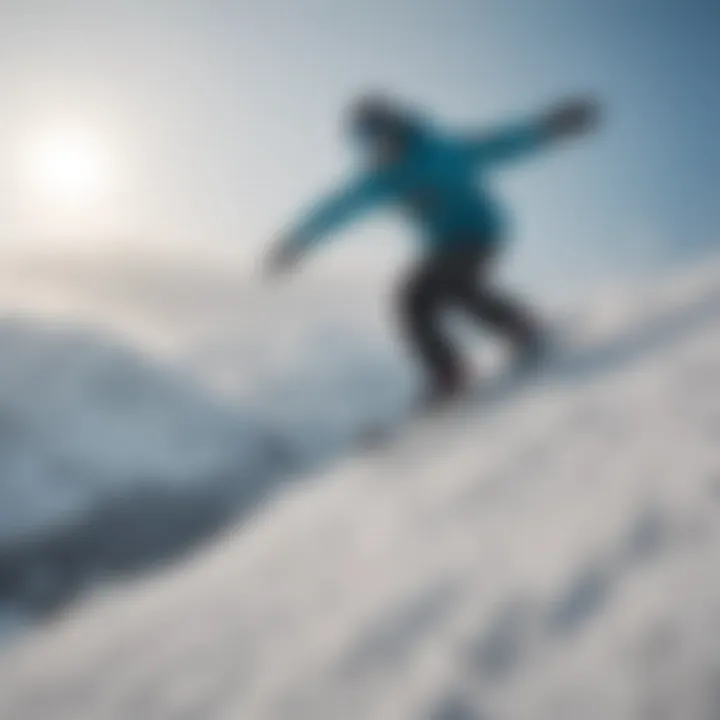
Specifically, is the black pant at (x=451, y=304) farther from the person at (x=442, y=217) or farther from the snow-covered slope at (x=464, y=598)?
the snow-covered slope at (x=464, y=598)

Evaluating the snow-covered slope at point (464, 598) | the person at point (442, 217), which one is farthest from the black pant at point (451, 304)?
the snow-covered slope at point (464, 598)

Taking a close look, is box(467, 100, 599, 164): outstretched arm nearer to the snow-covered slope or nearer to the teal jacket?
the teal jacket

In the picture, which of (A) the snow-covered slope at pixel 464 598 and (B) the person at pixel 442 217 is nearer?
(A) the snow-covered slope at pixel 464 598

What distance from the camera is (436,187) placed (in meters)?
3.76

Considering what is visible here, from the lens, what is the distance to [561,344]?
391cm

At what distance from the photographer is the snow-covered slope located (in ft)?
4.66

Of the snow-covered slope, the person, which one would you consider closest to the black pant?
the person

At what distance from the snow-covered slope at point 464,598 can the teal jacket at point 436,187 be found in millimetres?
1274

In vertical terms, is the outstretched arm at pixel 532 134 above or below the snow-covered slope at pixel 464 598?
above

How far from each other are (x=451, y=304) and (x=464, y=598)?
2.35 metres

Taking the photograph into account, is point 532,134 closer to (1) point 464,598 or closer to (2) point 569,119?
(2) point 569,119

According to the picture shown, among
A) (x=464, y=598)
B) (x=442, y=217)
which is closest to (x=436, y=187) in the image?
(x=442, y=217)

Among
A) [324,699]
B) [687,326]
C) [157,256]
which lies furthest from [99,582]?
[157,256]

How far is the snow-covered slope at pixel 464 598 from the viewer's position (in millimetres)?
1419
